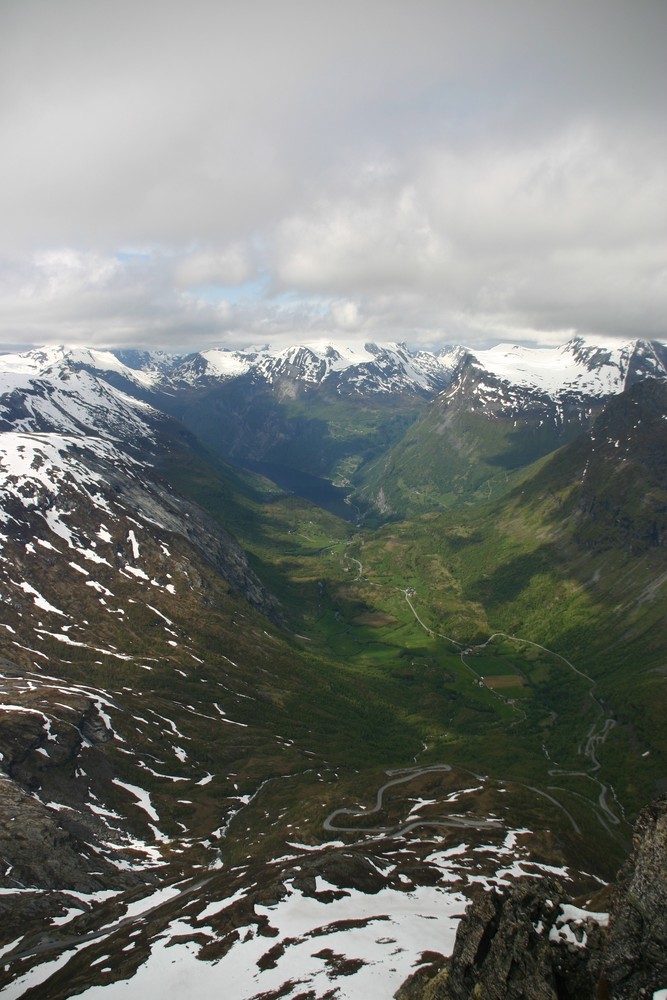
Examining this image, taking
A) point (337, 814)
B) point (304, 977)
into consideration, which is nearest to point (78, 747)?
point (337, 814)

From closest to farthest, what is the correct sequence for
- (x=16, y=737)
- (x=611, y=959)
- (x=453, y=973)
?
(x=611, y=959) < (x=453, y=973) < (x=16, y=737)

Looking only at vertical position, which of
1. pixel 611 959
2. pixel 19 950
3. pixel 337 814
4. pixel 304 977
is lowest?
pixel 337 814

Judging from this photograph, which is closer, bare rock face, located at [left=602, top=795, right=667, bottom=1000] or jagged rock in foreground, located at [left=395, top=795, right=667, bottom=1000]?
bare rock face, located at [left=602, top=795, right=667, bottom=1000]

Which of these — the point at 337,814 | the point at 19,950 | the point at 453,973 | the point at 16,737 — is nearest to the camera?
the point at 453,973

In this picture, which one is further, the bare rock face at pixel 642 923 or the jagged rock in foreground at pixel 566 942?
the jagged rock in foreground at pixel 566 942

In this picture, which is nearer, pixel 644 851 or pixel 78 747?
pixel 644 851

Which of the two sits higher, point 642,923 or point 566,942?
point 642,923

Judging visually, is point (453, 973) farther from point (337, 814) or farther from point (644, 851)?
point (337, 814)

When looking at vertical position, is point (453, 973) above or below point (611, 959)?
below
